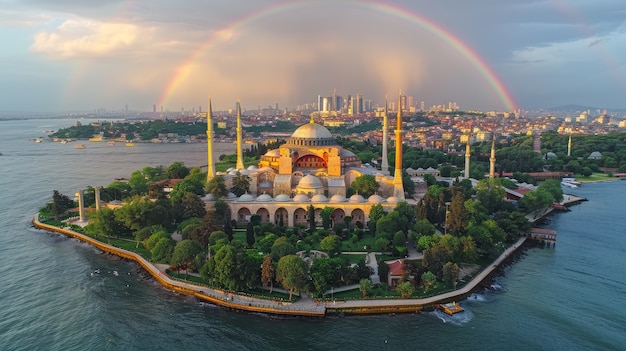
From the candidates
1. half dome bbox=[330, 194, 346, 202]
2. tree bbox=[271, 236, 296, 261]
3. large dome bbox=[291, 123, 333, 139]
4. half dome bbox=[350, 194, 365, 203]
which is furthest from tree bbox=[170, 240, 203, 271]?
large dome bbox=[291, 123, 333, 139]

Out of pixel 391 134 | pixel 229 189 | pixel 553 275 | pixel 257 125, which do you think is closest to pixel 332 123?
pixel 257 125

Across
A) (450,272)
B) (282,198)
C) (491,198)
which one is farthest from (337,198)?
(450,272)

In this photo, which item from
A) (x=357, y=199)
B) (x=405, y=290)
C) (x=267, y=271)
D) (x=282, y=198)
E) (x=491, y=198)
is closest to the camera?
(x=405, y=290)

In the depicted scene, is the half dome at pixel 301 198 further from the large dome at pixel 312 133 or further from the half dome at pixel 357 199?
the large dome at pixel 312 133

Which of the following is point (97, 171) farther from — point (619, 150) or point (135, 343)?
point (619, 150)

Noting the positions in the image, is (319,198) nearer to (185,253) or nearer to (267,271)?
(185,253)
